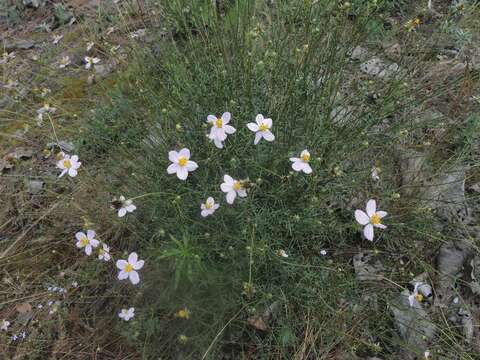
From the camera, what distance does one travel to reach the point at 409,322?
2.29 m

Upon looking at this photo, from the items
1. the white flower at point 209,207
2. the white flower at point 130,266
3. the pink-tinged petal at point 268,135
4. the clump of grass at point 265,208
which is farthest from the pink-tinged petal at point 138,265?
the pink-tinged petal at point 268,135

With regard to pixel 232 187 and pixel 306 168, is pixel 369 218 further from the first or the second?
pixel 232 187

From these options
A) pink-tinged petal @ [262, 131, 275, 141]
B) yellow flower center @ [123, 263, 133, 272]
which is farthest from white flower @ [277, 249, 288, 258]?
yellow flower center @ [123, 263, 133, 272]

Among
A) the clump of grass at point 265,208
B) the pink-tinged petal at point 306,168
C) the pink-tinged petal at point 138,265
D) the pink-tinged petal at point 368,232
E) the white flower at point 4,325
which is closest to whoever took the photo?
the pink-tinged petal at point 368,232

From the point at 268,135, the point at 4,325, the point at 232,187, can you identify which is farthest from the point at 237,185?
the point at 4,325

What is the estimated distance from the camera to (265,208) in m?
2.38

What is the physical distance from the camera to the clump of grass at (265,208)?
7.36 feet

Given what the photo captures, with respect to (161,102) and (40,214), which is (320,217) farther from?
(40,214)

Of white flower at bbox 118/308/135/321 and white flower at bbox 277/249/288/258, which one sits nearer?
white flower at bbox 277/249/288/258

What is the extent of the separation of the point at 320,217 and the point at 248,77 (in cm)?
101

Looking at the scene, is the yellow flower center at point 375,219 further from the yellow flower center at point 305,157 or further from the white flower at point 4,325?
the white flower at point 4,325

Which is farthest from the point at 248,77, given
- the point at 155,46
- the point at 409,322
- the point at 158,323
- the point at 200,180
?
the point at 155,46

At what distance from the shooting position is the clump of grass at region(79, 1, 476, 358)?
88.3 inches

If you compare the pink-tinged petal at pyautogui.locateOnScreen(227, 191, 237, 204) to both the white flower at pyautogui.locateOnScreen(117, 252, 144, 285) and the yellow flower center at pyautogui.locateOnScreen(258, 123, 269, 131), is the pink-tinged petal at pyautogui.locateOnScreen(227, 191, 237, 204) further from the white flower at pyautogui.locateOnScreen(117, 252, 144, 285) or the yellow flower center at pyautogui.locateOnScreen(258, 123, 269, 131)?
the white flower at pyautogui.locateOnScreen(117, 252, 144, 285)
